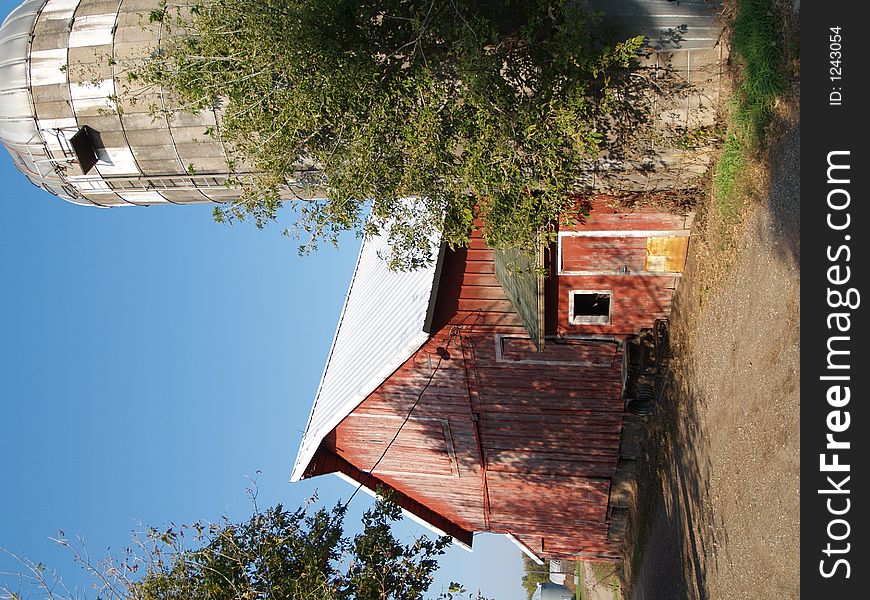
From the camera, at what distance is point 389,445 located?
16641 millimetres

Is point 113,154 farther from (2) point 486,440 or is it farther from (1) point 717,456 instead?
(1) point 717,456

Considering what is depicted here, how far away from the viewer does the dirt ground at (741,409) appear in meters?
8.22

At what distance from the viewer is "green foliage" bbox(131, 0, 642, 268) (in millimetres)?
8812

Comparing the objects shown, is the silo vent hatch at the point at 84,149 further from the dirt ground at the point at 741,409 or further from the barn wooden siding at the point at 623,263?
Answer: the dirt ground at the point at 741,409

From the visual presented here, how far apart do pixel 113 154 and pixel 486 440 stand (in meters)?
10.5

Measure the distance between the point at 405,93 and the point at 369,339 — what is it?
25.0 feet

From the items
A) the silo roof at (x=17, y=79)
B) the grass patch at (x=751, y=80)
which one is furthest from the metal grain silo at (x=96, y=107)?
the grass patch at (x=751, y=80)

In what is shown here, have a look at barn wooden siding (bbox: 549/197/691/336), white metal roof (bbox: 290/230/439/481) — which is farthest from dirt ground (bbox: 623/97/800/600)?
white metal roof (bbox: 290/230/439/481)

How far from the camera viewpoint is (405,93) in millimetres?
9523

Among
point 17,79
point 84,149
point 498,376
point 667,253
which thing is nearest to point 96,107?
point 84,149

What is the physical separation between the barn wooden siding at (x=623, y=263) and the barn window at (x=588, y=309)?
78mm

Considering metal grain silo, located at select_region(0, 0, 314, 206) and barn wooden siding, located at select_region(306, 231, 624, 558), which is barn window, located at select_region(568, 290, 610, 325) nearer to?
barn wooden siding, located at select_region(306, 231, 624, 558)

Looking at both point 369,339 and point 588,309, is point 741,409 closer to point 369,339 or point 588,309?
point 588,309

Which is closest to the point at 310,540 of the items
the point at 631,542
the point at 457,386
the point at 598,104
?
the point at 457,386
